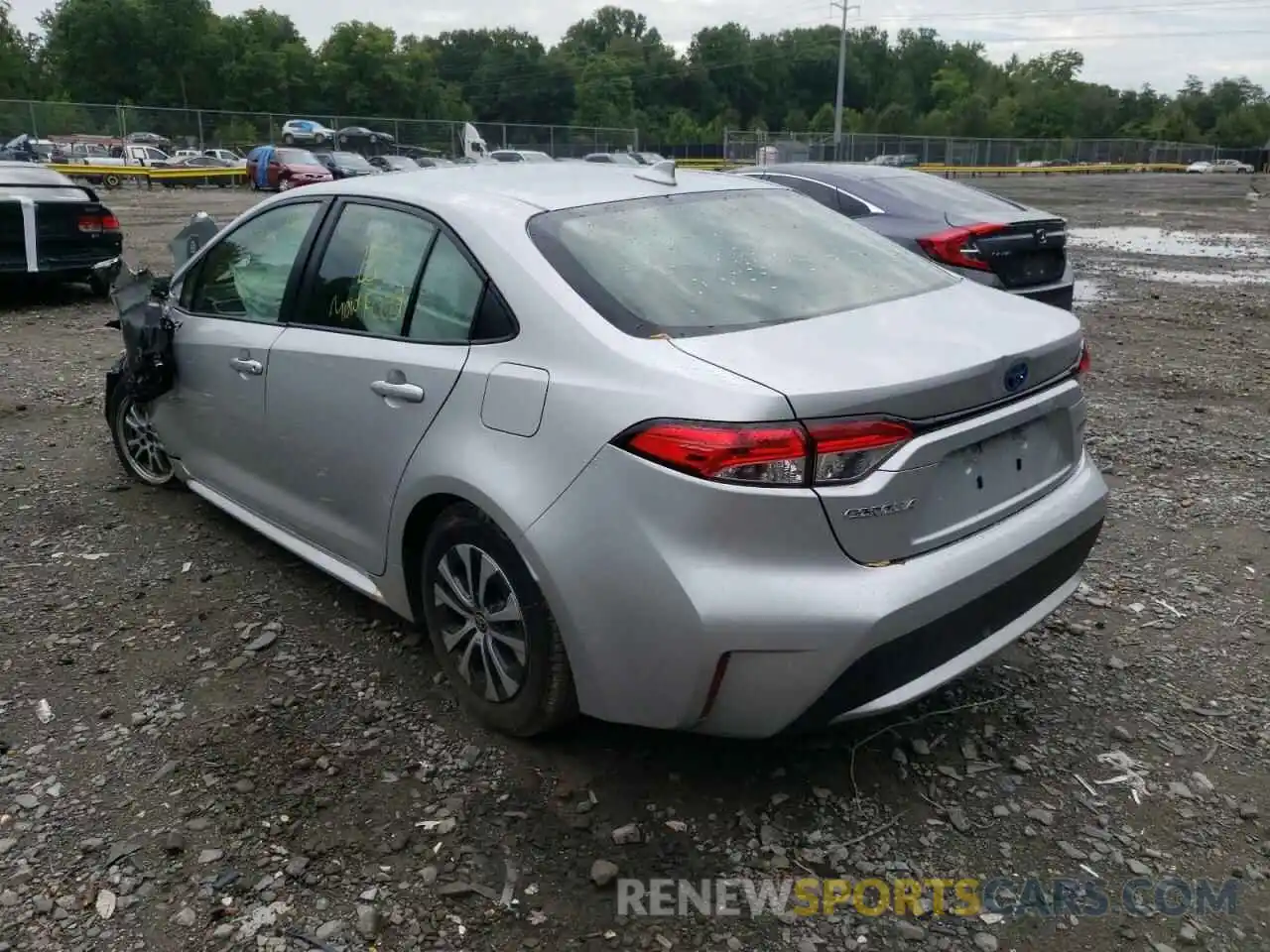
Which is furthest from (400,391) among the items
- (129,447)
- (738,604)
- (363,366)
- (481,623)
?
(129,447)

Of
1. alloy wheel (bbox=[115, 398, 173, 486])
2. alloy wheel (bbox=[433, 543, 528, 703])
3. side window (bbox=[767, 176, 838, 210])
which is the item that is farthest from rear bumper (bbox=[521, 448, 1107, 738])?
side window (bbox=[767, 176, 838, 210])

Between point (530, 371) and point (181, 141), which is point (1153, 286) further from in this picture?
point (181, 141)

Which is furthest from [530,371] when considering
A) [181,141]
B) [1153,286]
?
[181,141]

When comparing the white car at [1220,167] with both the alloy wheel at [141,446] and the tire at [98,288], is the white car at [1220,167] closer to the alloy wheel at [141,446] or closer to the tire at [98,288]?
the tire at [98,288]

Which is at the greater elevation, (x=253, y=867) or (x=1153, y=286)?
(x=1153, y=286)

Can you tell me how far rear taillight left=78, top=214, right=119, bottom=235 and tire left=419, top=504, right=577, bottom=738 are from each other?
863 centimetres

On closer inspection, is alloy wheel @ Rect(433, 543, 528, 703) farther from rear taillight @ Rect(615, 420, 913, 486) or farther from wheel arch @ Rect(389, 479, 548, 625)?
rear taillight @ Rect(615, 420, 913, 486)

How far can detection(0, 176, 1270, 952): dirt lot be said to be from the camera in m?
2.44

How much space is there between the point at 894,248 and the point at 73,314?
8969 millimetres

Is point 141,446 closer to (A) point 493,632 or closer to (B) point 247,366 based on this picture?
(B) point 247,366

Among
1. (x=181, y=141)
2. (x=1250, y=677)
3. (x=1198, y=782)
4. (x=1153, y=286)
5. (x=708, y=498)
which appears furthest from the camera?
(x=181, y=141)

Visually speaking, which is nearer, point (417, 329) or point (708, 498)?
point (708, 498)

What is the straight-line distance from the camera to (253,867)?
2.60m

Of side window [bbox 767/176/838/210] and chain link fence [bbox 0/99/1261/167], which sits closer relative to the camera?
side window [bbox 767/176/838/210]
